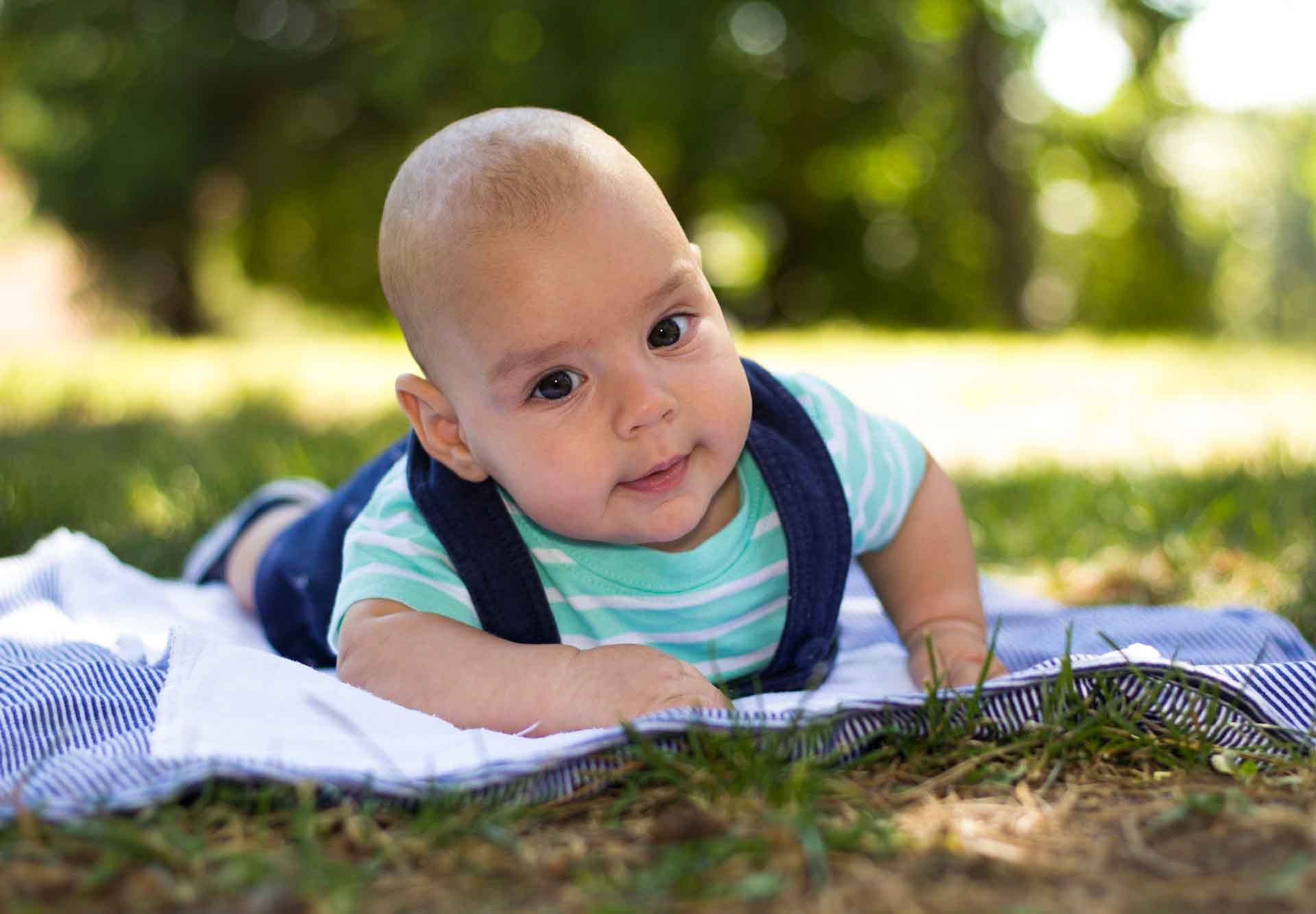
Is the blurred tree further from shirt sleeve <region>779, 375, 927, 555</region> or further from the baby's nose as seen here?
the baby's nose

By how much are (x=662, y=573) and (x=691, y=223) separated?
13.9 metres

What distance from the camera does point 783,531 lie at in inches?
81.7

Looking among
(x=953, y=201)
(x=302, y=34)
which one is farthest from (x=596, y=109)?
(x=953, y=201)

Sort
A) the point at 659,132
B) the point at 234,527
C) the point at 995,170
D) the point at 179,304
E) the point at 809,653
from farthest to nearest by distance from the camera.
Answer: the point at 179,304 < the point at 995,170 < the point at 659,132 < the point at 234,527 < the point at 809,653

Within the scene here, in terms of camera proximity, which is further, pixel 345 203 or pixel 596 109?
pixel 345 203

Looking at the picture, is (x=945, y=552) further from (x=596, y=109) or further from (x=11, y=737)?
(x=596, y=109)

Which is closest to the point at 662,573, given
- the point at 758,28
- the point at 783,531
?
the point at 783,531

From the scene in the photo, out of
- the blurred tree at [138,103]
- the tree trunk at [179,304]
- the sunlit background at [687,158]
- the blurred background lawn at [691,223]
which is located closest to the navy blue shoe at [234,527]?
the blurred background lawn at [691,223]

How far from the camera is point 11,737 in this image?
5.72 ft

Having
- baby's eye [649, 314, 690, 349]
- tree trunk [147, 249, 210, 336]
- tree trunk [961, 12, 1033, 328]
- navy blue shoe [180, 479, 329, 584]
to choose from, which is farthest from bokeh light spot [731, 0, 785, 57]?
baby's eye [649, 314, 690, 349]

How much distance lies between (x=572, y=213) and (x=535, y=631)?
0.65 metres

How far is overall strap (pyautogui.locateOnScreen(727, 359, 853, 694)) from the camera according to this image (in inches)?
81.1

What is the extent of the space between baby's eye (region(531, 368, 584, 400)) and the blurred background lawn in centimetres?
204

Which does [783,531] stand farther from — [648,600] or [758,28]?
[758,28]
